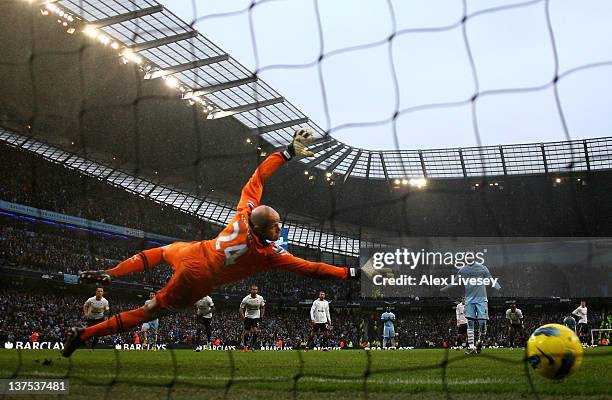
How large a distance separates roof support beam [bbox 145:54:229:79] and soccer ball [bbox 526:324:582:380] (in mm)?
22613

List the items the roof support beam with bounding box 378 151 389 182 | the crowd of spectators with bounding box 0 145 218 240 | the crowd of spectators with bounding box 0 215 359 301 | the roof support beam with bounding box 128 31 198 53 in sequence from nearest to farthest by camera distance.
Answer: the roof support beam with bounding box 128 31 198 53 → the crowd of spectators with bounding box 0 215 359 301 → the crowd of spectators with bounding box 0 145 218 240 → the roof support beam with bounding box 378 151 389 182

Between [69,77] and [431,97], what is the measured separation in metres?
20.7

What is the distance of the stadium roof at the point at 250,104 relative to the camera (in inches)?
908

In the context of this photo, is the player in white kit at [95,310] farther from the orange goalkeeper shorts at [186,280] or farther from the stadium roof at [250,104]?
the orange goalkeeper shorts at [186,280]

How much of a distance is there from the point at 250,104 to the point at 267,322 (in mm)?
14859

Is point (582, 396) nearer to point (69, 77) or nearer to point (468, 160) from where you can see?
point (69, 77)

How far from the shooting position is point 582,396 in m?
4.56

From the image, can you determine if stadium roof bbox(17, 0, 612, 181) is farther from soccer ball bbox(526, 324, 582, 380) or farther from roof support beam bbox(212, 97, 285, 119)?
soccer ball bbox(526, 324, 582, 380)

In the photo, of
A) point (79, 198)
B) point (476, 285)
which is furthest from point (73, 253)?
point (476, 285)

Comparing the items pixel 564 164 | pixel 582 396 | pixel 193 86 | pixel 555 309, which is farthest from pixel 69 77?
pixel 555 309

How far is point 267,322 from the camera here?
3862 cm

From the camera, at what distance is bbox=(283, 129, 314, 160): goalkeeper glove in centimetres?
573

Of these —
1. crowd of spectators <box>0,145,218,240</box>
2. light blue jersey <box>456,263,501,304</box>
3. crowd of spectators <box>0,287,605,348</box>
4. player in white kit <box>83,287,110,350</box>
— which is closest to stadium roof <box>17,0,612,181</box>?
light blue jersey <box>456,263,501,304</box>

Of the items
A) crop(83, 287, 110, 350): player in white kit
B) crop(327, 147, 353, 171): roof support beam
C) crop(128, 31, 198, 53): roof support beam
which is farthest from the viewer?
crop(327, 147, 353, 171): roof support beam
